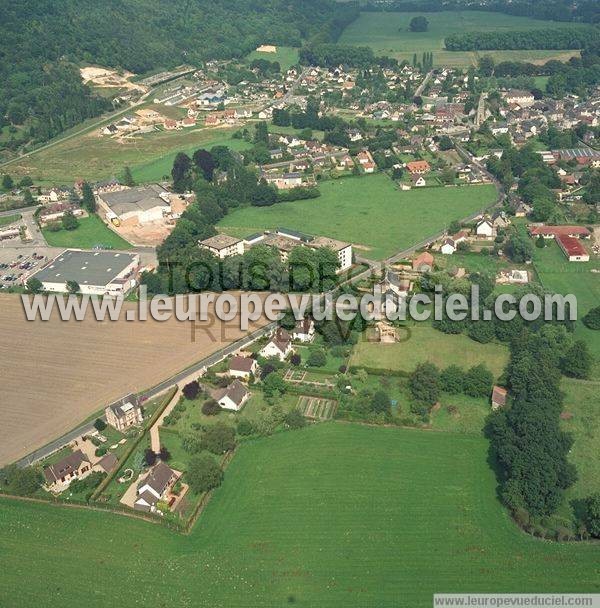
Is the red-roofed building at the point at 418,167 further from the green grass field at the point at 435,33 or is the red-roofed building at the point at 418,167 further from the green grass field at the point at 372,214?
the green grass field at the point at 435,33

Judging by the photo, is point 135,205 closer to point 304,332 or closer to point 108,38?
point 304,332

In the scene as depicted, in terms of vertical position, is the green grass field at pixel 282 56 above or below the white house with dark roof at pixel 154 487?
→ above

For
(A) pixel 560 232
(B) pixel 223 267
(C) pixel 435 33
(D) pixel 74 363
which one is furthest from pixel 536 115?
(C) pixel 435 33

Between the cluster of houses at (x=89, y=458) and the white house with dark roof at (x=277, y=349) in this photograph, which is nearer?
the cluster of houses at (x=89, y=458)

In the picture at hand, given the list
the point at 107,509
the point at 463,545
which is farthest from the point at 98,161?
the point at 463,545

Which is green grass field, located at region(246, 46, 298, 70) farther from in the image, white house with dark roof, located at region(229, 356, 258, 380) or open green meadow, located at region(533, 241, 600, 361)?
white house with dark roof, located at region(229, 356, 258, 380)

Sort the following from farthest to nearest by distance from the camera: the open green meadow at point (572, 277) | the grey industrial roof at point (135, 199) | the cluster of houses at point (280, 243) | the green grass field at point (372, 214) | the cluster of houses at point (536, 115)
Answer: the cluster of houses at point (536, 115)
the grey industrial roof at point (135, 199)
the green grass field at point (372, 214)
the cluster of houses at point (280, 243)
the open green meadow at point (572, 277)

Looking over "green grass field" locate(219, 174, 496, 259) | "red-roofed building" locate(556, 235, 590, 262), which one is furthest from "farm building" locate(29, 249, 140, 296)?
"red-roofed building" locate(556, 235, 590, 262)

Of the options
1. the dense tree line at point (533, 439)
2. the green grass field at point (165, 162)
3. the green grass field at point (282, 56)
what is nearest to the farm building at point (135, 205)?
the green grass field at point (165, 162)
